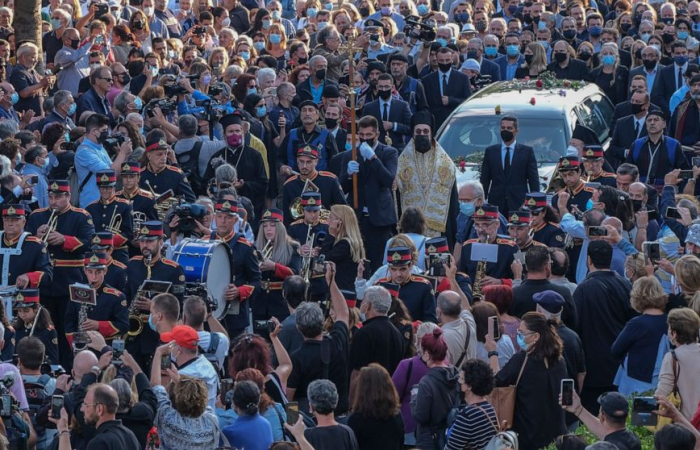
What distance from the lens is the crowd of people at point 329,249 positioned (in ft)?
33.9

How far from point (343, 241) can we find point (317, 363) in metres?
3.21

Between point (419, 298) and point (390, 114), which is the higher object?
point (419, 298)

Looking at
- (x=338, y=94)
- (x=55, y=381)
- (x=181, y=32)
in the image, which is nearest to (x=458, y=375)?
(x=55, y=381)

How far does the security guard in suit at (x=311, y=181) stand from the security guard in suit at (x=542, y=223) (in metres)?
2.37

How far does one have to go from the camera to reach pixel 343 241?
14.4 m

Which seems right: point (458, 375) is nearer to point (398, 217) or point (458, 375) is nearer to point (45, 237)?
point (45, 237)

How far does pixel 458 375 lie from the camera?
10594mm

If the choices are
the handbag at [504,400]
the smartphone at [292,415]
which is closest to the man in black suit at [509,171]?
the handbag at [504,400]

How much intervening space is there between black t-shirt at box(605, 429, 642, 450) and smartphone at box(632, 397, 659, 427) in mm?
159

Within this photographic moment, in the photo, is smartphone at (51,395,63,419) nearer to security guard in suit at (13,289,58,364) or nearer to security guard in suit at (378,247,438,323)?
security guard in suit at (13,289,58,364)

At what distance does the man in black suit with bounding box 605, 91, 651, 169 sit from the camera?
61.8 ft

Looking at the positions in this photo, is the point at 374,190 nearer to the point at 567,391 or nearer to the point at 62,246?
the point at 62,246

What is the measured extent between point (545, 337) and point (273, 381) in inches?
77.3

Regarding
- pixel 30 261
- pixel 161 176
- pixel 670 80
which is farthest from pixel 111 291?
pixel 670 80
